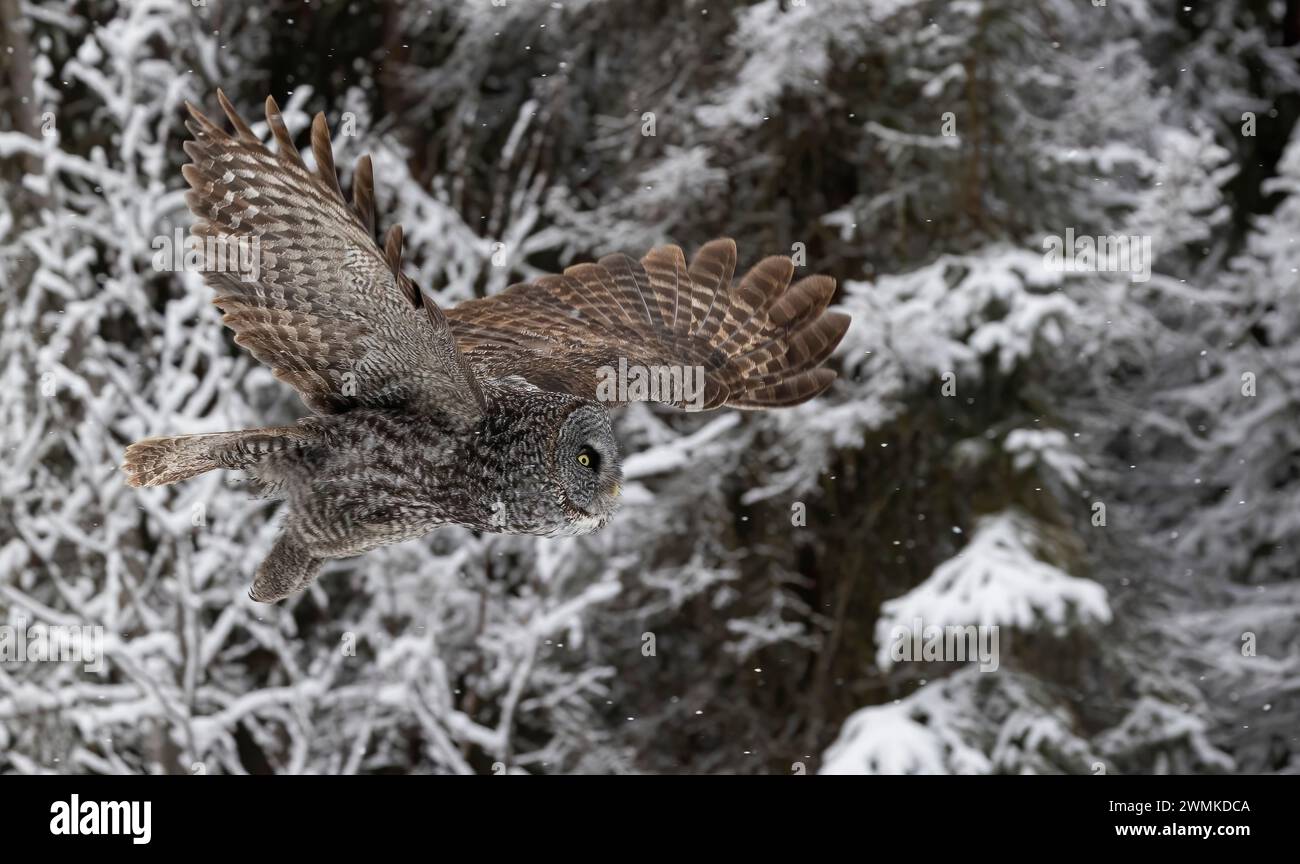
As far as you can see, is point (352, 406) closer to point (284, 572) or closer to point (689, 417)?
point (284, 572)

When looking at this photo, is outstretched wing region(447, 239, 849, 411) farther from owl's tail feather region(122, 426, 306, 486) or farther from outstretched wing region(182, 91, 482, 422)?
owl's tail feather region(122, 426, 306, 486)

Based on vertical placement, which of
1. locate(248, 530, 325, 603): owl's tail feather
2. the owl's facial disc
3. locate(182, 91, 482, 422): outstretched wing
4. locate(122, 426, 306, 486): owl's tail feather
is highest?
locate(182, 91, 482, 422): outstretched wing

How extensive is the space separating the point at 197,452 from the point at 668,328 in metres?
1.35

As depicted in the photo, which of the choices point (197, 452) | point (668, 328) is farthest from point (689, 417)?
point (197, 452)

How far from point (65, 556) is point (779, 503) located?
14.3ft

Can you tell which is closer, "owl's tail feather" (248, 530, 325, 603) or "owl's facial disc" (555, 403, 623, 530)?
"owl's facial disc" (555, 403, 623, 530)

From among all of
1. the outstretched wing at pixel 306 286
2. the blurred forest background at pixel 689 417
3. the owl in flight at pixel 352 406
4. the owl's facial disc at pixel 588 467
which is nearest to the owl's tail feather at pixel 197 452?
the owl in flight at pixel 352 406

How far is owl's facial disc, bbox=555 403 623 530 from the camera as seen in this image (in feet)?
9.86

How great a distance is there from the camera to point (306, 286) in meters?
3.10

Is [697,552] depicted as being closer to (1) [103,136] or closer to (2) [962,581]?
(2) [962,581]

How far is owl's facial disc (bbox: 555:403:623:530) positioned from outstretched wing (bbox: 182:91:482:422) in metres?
0.21

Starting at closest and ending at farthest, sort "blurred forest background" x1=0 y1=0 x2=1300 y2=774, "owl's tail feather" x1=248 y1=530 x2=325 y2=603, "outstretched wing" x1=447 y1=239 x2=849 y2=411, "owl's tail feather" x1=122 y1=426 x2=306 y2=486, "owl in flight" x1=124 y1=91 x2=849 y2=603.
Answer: "owl in flight" x1=124 y1=91 x2=849 y2=603 → "owl's tail feather" x1=248 y1=530 x2=325 y2=603 → "owl's tail feather" x1=122 y1=426 x2=306 y2=486 → "outstretched wing" x1=447 y1=239 x2=849 y2=411 → "blurred forest background" x1=0 y1=0 x2=1300 y2=774

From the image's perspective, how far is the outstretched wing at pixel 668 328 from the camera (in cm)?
377

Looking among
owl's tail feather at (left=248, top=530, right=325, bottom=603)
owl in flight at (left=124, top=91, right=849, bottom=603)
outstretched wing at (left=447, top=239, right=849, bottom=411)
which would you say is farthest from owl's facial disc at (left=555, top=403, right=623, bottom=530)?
owl's tail feather at (left=248, top=530, right=325, bottom=603)
